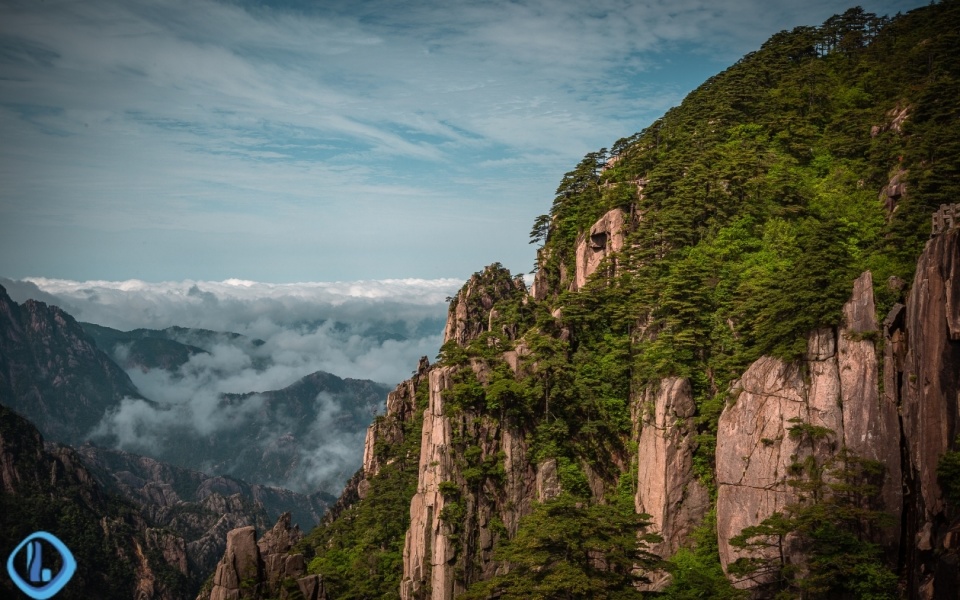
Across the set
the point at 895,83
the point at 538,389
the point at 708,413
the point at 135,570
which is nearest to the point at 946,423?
the point at 708,413

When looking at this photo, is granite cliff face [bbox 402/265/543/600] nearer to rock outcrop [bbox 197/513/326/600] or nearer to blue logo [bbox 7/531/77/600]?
rock outcrop [bbox 197/513/326/600]

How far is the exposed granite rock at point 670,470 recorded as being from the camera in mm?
50188

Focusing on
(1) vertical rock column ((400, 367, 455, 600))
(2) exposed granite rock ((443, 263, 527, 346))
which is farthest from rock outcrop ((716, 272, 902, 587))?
(2) exposed granite rock ((443, 263, 527, 346))

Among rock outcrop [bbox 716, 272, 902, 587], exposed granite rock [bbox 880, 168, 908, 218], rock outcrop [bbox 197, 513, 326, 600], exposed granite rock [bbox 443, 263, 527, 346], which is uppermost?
exposed granite rock [bbox 880, 168, 908, 218]

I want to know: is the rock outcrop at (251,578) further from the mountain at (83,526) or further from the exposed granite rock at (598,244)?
the mountain at (83,526)

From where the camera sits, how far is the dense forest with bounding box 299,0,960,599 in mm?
41094

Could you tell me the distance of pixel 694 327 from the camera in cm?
5475

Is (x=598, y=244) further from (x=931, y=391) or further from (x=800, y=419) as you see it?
(x=931, y=391)

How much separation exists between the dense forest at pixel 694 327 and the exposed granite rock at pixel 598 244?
0.32 metres

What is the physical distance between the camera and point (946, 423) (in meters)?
36.9

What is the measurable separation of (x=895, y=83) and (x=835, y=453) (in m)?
49.6

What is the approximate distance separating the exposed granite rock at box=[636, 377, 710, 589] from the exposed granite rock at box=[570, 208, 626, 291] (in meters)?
20.8

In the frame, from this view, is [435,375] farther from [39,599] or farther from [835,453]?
[39,599]

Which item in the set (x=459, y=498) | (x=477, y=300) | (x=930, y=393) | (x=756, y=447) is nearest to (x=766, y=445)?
(x=756, y=447)
